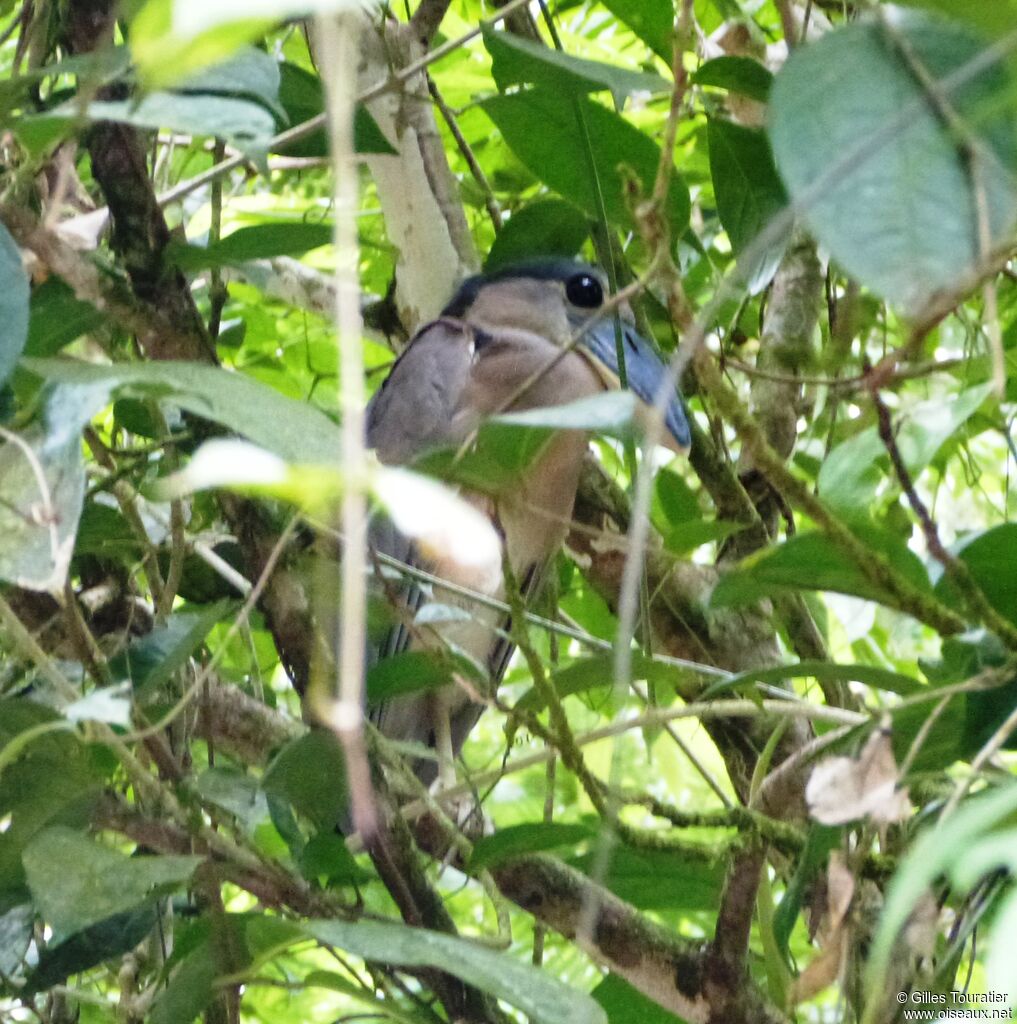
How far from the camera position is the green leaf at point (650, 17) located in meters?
1.00

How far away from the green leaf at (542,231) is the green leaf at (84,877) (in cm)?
76

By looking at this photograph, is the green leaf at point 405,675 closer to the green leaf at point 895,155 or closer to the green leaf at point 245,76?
the green leaf at point 245,76

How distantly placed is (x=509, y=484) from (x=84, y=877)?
0.32 meters

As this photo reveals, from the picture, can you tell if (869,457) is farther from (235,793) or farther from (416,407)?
(416,407)

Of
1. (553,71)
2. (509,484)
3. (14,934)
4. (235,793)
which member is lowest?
(14,934)

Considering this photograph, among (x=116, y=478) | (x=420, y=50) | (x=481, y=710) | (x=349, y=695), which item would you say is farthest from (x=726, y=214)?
(x=481, y=710)

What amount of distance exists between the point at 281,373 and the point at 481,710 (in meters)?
0.52

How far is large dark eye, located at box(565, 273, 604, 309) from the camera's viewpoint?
6.15ft

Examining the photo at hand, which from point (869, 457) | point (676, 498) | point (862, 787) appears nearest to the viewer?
point (862, 787)

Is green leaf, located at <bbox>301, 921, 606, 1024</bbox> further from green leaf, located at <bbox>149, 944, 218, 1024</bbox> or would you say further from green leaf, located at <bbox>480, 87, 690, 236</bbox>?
green leaf, located at <bbox>480, 87, 690, 236</bbox>

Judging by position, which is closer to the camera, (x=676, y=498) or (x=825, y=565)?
(x=825, y=565)

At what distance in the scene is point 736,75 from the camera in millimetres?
974

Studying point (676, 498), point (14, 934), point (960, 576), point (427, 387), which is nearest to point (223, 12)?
point (960, 576)

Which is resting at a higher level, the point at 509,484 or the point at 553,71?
the point at 553,71
